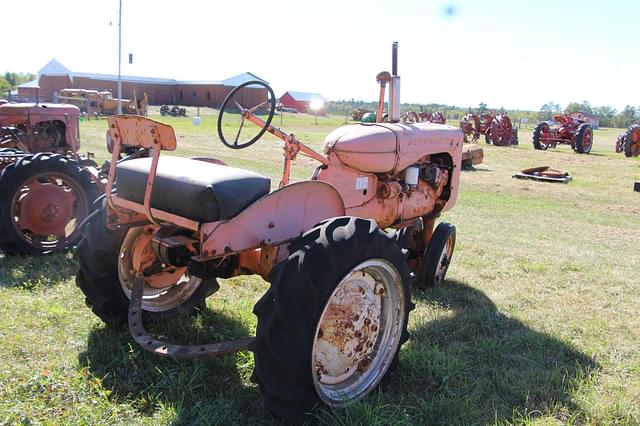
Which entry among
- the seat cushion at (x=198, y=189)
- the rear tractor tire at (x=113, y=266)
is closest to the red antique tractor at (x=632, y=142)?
the rear tractor tire at (x=113, y=266)

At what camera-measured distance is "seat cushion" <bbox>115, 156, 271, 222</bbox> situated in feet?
8.88

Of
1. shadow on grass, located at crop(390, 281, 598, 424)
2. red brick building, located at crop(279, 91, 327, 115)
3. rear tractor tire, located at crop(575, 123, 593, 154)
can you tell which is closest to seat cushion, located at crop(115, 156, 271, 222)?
shadow on grass, located at crop(390, 281, 598, 424)

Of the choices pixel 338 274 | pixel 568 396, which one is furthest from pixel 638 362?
pixel 338 274

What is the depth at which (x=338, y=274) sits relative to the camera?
252cm

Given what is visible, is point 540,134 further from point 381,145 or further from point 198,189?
point 198,189

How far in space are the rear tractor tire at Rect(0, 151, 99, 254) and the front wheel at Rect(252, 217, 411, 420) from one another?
3336 mm

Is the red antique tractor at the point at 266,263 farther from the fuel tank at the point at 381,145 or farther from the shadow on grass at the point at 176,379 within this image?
the shadow on grass at the point at 176,379

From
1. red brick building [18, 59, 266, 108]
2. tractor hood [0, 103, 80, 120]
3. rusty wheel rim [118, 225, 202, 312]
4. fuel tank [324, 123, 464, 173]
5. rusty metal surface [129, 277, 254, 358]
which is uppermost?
red brick building [18, 59, 266, 108]

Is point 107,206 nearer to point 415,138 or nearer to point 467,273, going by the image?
point 415,138

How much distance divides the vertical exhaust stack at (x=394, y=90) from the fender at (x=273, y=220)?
5.41 ft

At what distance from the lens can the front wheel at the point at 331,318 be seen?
239 centimetres

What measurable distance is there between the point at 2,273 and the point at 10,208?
0.65 meters

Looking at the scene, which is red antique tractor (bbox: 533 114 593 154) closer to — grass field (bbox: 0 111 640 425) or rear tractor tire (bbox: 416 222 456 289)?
grass field (bbox: 0 111 640 425)

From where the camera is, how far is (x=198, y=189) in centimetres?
271
